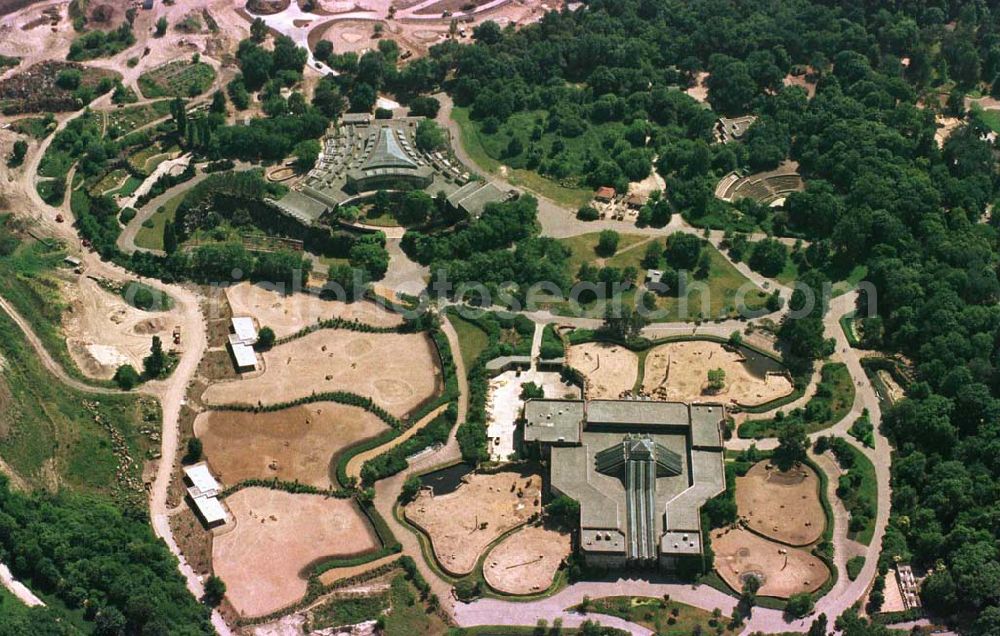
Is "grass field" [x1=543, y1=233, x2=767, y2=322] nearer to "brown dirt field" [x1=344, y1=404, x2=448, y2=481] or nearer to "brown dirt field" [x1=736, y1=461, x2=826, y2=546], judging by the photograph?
"brown dirt field" [x1=344, y1=404, x2=448, y2=481]

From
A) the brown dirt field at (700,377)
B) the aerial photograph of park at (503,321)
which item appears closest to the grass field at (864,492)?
the aerial photograph of park at (503,321)

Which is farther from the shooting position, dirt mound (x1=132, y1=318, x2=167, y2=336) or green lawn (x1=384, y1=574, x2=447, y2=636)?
dirt mound (x1=132, y1=318, x2=167, y2=336)

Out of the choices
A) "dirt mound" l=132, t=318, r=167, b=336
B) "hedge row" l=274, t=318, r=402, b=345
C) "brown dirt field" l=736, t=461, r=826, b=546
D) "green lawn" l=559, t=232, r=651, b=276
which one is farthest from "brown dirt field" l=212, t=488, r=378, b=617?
"green lawn" l=559, t=232, r=651, b=276

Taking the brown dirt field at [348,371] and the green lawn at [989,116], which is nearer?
the brown dirt field at [348,371]

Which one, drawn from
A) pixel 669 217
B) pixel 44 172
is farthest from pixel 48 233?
pixel 669 217

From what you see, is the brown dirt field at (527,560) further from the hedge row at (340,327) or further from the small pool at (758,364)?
the hedge row at (340,327)

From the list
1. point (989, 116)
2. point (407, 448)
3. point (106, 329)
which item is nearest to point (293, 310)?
point (106, 329)

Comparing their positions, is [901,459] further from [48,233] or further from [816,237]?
[48,233]
